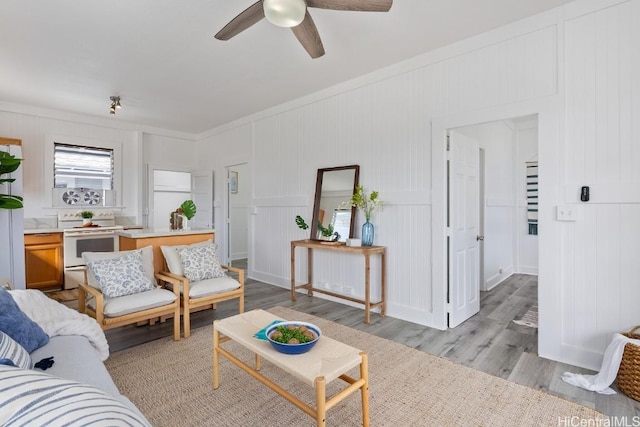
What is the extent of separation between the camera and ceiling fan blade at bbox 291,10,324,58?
216cm

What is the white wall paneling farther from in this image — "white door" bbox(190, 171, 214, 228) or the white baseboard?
the white baseboard

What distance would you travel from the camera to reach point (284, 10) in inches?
72.6

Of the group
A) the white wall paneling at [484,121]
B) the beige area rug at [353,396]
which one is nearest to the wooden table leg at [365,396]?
the beige area rug at [353,396]

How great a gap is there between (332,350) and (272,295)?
112 inches

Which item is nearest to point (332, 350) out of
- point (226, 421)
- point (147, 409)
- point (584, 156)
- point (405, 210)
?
point (226, 421)

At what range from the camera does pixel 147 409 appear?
6.42 ft

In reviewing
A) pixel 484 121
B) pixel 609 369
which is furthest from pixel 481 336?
pixel 484 121

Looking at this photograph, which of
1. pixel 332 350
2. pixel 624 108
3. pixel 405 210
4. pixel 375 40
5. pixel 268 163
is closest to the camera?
pixel 332 350

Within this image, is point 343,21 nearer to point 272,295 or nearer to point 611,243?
point 611,243

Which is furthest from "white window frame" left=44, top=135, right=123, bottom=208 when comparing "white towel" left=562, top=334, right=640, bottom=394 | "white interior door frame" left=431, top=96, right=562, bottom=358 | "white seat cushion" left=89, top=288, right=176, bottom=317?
"white towel" left=562, top=334, right=640, bottom=394

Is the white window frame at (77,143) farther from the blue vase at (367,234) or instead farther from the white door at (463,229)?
the white door at (463,229)

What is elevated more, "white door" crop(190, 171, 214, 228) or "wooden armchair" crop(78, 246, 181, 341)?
"white door" crop(190, 171, 214, 228)

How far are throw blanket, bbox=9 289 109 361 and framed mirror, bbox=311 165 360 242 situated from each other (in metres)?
2.58

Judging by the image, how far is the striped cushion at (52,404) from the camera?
2.13ft
